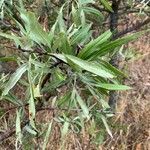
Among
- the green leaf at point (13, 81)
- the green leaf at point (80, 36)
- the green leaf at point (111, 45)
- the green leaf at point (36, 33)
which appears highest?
the green leaf at point (36, 33)

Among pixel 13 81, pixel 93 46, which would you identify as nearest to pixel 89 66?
pixel 93 46

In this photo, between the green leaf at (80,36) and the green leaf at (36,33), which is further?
the green leaf at (80,36)

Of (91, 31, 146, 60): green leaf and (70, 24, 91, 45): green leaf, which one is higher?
(70, 24, 91, 45): green leaf

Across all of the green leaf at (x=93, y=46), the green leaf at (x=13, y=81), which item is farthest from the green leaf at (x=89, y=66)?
the green leaf at (x=13, y=81)

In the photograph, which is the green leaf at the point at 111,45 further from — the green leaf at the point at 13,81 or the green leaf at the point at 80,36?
the green leaf at the point at 13,81

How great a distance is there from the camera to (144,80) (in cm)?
336

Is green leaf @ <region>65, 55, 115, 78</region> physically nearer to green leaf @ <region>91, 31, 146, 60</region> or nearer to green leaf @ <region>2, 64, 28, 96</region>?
green leaf @ <region>91, 31, 146, 60</region>

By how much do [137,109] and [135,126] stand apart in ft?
0.45

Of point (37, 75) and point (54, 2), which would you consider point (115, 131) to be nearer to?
point (54, 2)

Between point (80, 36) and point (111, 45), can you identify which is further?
point (80, 36)

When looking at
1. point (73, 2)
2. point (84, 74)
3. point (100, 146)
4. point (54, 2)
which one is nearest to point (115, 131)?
point (100, 146)

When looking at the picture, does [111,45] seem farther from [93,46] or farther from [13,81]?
[13,81]

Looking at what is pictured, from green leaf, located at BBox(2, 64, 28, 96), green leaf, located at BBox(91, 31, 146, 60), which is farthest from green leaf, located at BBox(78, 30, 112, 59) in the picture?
green leaf, located at BBox(2, 64, 28, 96)

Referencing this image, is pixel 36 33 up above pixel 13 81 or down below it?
above
